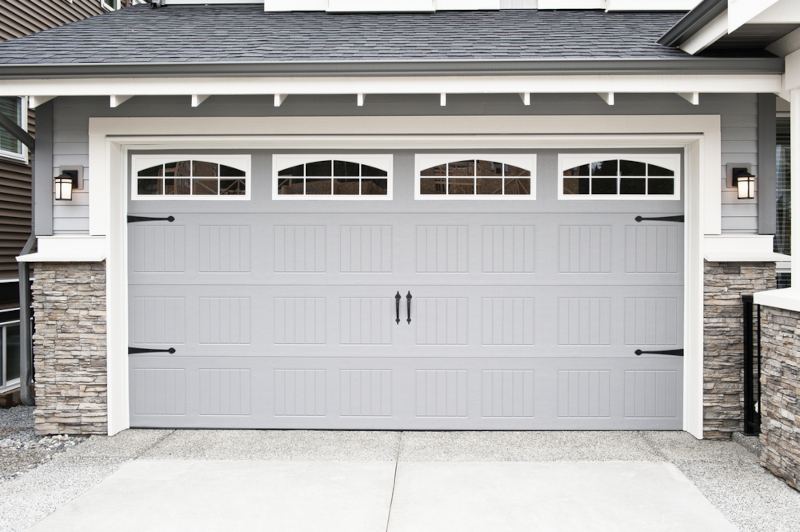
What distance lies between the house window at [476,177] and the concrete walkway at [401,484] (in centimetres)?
191

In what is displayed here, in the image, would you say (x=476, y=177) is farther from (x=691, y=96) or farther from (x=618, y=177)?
(x=691, y=96)

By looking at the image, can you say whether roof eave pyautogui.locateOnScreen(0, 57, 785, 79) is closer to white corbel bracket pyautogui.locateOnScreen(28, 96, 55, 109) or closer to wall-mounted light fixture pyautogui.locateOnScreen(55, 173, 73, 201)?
white corbel bracket pyautogui.locateOnScreen(28, 96, 55, 109)

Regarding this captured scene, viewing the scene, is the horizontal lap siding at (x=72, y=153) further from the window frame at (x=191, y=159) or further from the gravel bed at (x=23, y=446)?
the gravel bed at (x=23, y=446)

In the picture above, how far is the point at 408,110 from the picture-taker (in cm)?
432

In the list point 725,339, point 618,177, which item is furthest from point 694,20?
point 725,339

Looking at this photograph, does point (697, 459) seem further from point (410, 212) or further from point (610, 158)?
point (410, 212)

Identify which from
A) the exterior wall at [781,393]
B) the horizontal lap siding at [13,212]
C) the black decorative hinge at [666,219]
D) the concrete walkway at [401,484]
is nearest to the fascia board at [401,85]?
the black decorative hinge at [666,219]

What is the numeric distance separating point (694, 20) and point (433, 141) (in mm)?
1952

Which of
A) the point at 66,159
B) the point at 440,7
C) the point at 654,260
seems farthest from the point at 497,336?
the point at 66,159

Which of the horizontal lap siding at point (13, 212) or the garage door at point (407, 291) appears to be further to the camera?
the horizontal lap siding at point (13, 212)

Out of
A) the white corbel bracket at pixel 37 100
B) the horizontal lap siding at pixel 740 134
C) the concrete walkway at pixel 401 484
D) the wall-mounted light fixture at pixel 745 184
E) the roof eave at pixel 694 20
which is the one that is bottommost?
the concrete walkway at pixel 401 484

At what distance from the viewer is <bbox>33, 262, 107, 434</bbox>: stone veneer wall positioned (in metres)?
4.32

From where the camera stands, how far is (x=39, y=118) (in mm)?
4332

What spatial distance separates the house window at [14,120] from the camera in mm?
6246
